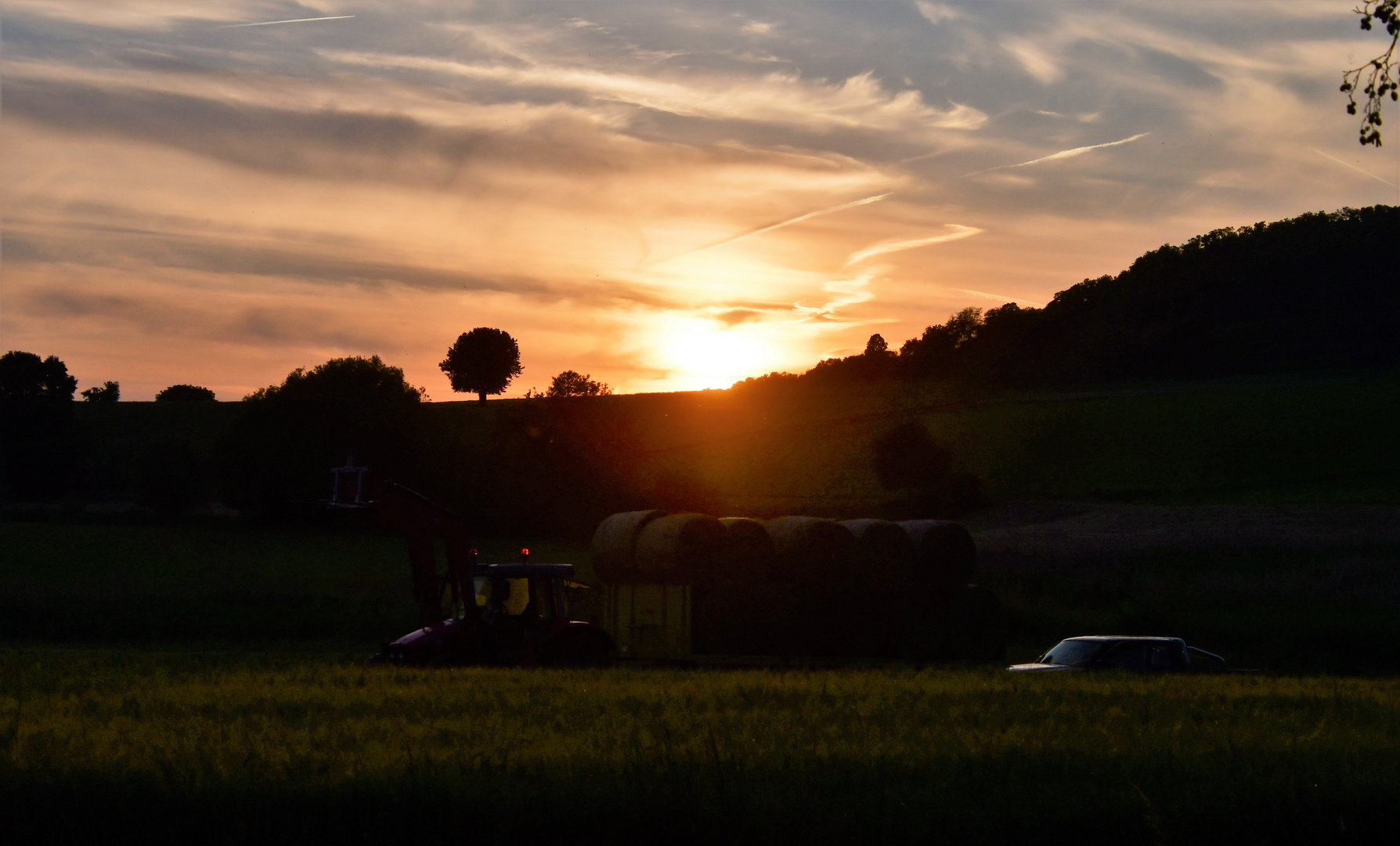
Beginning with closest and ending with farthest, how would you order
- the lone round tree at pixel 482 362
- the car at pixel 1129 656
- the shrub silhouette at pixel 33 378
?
the car at pixel 1129 656, the shrub silhouette at pixel 33 378, the lone round tree at pixel 482 362

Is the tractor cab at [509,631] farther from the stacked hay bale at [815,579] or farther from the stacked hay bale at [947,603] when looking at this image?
the stacked hay bale at [947,603]

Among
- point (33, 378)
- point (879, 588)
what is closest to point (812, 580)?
point (879, 588)

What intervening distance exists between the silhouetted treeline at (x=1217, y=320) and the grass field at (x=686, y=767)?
96583mm

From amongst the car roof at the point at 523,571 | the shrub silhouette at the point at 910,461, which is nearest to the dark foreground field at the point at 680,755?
the car roof at the point at 523,571

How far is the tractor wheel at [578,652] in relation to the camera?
Result: 59.9 feet

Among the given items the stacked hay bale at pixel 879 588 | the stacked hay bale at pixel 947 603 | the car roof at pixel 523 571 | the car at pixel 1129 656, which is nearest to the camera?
the car at pixel 1129 656

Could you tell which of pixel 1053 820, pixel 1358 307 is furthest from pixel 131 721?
pixel 1358 307

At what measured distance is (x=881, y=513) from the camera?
61.0 meters

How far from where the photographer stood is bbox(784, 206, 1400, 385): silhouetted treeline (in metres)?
100

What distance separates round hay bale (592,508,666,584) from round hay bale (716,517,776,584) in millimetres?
1299

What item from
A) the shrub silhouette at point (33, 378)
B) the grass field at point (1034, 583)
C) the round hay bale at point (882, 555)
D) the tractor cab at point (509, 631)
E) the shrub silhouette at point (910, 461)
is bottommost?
the grass field at point (1034, 583)

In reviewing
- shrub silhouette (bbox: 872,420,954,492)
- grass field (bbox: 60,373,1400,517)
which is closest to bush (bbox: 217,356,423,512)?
grass field (bbox: 60,373,1400,517)

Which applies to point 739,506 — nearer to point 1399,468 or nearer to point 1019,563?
point 1019,563

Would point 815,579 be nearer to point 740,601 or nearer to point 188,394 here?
point 740,601
